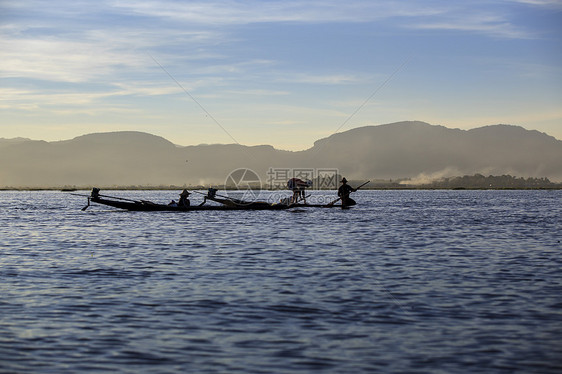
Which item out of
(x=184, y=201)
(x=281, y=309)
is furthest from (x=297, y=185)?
(x=281, y=309)

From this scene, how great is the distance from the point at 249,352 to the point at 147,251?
1578 centimetres

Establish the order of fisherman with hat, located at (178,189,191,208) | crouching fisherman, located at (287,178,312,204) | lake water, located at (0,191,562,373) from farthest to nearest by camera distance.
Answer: crouching fisherman, located at (287,178,312,204)
fisherman with hat, located at (178,189,191,208)
lake water, located at (0,191,562,373)

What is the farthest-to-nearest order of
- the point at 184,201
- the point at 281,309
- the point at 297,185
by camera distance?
the point at 297,185
the point at 184,201
the point at 281,309

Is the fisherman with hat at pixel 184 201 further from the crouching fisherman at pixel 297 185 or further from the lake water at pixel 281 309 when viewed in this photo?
the lake water at pixel 281 309

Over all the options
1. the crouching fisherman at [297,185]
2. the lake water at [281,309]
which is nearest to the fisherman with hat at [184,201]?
the crouching fisherman at [297,185]

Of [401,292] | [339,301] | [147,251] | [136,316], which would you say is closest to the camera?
[136,316]

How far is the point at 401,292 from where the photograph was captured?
15203 millimetres

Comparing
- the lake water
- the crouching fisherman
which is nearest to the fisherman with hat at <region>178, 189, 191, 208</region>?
the crouching fisherman

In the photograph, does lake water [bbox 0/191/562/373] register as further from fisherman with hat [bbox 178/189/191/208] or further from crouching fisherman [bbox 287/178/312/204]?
crouching fisherman [bbox 287/178/312/204]

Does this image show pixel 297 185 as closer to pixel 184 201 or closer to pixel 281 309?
pixel 184 201

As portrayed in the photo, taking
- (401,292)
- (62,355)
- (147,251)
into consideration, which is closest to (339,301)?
(401,292)

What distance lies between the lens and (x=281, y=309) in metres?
13.1

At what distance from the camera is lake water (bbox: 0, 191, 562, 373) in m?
9.54

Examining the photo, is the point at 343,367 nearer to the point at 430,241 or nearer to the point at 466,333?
the point at 466,333
